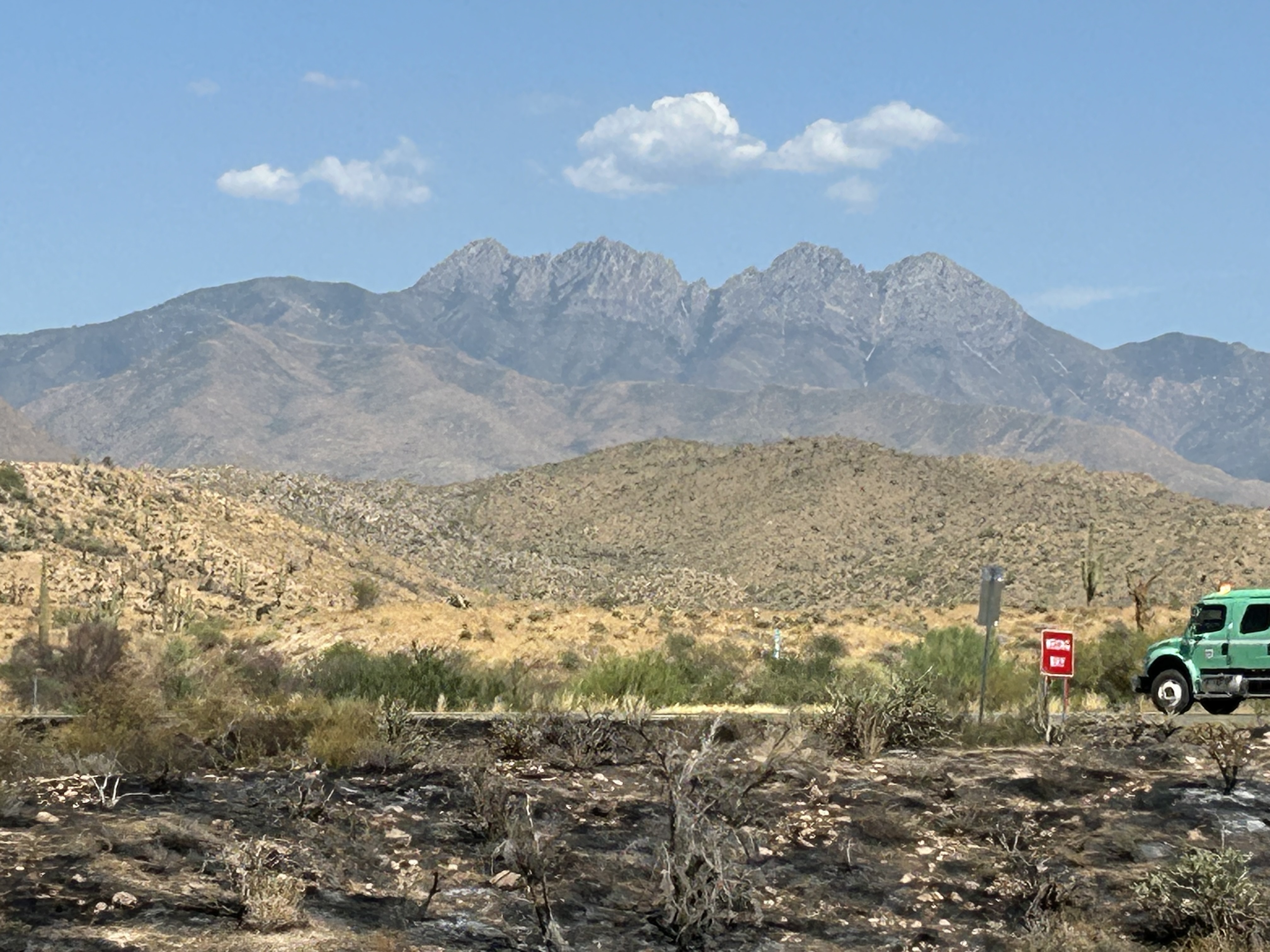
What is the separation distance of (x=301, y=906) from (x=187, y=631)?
32.6 meters

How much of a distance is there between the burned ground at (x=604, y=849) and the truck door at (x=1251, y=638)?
6.91m

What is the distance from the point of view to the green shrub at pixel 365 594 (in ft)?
181

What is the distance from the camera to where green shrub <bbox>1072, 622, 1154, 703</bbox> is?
26.8 meters

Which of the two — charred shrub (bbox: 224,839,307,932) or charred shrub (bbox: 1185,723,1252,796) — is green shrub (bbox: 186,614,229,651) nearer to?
charred shrub (bbox: 1185,723,1252,796)

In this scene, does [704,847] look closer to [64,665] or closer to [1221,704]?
[1221,704]

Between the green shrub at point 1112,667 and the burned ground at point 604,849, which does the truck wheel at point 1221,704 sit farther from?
the burned ground at point 604,849

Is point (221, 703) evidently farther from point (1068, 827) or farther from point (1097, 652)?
point (1097, 652)

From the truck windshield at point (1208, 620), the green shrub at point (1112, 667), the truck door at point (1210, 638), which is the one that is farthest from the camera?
the green shrub at point (1112, 667)

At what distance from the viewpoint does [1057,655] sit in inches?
728

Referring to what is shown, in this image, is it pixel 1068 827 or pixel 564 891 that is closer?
pixel 564 891

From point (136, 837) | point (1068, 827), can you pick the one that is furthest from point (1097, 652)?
point (136, 837)

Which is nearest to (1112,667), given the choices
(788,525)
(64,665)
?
(64,665)

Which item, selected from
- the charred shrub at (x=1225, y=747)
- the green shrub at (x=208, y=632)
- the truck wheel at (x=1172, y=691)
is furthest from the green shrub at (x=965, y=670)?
the green shrub at (x=208, y=632)

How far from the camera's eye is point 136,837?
1088 centimetres
